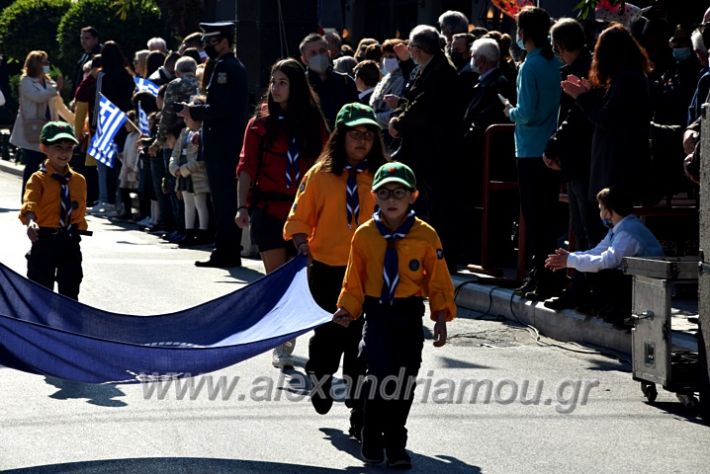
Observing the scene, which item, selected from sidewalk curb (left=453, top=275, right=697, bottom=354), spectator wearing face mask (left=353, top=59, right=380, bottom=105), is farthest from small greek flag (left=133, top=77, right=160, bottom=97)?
sidewalk curb (left=453, top=275, right=697, bottom=354)

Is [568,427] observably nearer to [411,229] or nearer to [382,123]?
[411,229]

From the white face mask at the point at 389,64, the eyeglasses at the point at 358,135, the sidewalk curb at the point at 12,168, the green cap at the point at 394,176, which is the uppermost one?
the white face mask at the point at 389,64

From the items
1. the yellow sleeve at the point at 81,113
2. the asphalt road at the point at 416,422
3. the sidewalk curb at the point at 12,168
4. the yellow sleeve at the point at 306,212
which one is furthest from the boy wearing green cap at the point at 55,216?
the sidewalk curb at the point at 12,168

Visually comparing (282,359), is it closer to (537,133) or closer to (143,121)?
(537,133)

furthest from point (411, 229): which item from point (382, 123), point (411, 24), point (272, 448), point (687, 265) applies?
point (411, 24)

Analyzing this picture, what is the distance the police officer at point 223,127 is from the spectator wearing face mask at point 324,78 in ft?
3.40

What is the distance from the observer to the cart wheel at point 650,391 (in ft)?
29.6

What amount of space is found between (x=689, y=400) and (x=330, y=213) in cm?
232

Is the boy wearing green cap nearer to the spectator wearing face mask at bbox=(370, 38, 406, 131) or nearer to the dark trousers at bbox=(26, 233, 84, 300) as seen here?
the dark trousers at bbox=(26, 233, 84, 300)

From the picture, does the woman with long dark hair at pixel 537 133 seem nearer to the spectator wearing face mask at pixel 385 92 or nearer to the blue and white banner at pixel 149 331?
the spectator wearing face mask at pixel 385 92

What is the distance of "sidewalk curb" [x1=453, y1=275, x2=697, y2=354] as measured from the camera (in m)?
10.6

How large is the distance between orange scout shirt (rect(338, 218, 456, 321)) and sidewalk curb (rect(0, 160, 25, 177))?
2099cm

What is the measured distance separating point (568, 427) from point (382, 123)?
261 inches

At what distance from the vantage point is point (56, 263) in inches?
404
